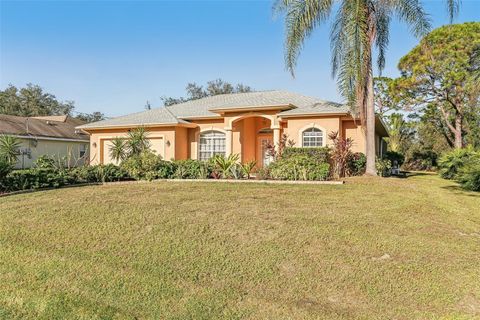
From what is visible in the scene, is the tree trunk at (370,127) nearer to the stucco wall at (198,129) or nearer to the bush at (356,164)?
the bush at (356,164)

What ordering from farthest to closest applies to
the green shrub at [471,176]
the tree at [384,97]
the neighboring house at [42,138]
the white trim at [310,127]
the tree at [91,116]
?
1. the tree at [91,116]
2. the tree at [384,97]
3. the neighboring house at [42,138]
4. the white trim at [310,127]
5. the green shrub at [471,176]

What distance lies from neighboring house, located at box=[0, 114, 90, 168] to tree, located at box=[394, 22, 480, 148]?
1084 inches

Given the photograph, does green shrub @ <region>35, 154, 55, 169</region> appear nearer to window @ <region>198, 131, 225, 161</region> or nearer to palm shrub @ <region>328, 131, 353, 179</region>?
window @ <region>198, 131, 225, 161</region>

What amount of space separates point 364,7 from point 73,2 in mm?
12628

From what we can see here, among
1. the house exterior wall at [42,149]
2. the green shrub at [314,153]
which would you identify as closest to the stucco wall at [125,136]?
the house exterior wall at [42,149]

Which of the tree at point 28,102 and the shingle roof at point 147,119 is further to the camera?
the tree at point 28,102

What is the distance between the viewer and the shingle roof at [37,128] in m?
28.9

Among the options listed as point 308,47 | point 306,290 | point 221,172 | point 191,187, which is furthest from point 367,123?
point 306,290

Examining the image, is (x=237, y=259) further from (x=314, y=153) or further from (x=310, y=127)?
(x=310, y=127)

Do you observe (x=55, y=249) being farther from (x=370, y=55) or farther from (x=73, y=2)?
(x=370, y=55)

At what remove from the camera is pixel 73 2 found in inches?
602

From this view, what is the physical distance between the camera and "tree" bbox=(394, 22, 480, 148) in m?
26.9

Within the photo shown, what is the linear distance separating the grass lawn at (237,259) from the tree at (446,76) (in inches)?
824

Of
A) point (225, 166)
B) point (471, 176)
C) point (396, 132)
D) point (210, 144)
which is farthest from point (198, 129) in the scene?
point (396, 132)
